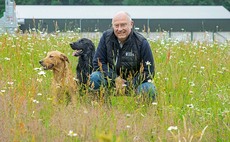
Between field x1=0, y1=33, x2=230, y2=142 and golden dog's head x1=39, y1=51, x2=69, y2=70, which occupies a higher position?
golden dog's head x1=39, y1=51, x2=69, y2=70

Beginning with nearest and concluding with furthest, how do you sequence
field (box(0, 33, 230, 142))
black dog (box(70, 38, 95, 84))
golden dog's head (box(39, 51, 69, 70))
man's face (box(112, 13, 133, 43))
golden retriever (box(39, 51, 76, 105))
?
1. field (box(0, 33, 230, 142))
2. man's face (box(112, 13, 133, 43))
3. golden retriever (box(39, 51, 76, 105))
4. golden dog's head (box(39, 51, 69, 70))
5. black dog (box(70, 38, 95, 84))

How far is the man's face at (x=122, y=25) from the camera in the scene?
705 cm

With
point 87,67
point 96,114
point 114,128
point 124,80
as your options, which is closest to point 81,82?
point 87,67

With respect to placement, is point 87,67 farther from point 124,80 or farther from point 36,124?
point 36,124

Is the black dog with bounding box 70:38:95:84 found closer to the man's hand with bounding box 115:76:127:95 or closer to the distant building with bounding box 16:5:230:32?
the man's hand with bounding box 115:76:127:95

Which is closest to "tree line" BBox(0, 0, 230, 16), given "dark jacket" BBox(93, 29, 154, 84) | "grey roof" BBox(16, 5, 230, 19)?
"grey roof" BBox(16, 5, 230, 19)

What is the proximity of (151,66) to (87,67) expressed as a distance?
1.14 m

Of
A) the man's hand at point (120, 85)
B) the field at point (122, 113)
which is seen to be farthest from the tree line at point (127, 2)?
the man's hand at point (120, 85)

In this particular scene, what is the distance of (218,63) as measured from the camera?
9.48 metres

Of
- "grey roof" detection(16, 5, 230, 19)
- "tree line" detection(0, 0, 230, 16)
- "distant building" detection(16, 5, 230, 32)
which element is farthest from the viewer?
"tree line" detection(0, 0, 230, 16)

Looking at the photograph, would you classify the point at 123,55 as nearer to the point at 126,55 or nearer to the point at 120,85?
the point at 126,55

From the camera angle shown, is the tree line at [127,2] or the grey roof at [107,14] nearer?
the grey roof at [107,14]

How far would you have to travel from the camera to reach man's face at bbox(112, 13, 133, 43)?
7.05 metres

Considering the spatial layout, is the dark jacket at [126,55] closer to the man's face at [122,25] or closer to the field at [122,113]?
the man's face at [122,25]
